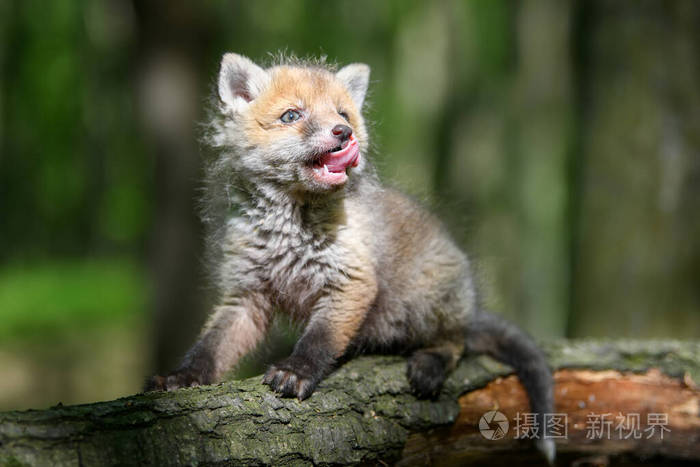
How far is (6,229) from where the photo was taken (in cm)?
1897

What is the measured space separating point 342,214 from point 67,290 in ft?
46.7

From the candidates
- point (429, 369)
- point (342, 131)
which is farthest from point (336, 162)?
point (429, 369)

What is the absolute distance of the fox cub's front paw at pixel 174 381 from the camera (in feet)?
12.3

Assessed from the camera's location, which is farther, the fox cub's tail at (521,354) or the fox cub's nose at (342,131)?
the fox cub's tail at (521,354)

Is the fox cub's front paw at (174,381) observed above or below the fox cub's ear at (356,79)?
below

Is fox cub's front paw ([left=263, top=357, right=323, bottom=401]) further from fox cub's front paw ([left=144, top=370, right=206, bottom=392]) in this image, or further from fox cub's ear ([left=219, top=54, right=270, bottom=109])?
fox cub's ear ([left=219, top=54, right=270, bottom=109])

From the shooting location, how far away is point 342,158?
408cm

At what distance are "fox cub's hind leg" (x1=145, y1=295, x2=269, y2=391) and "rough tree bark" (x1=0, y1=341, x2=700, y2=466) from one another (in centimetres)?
40

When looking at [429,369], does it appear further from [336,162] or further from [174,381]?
[174,381]

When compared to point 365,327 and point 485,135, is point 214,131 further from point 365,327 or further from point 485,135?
point 485,135

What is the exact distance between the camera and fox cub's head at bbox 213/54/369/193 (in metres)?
4.07

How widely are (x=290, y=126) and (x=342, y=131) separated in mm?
361

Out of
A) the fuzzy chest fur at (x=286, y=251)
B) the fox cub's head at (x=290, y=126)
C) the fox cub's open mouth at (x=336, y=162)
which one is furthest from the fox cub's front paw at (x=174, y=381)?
the fox cub's open mouth at (x=336, y=162)

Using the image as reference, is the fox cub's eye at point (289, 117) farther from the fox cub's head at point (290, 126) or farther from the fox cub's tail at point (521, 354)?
the fox cub's tail at point (521, 354)
